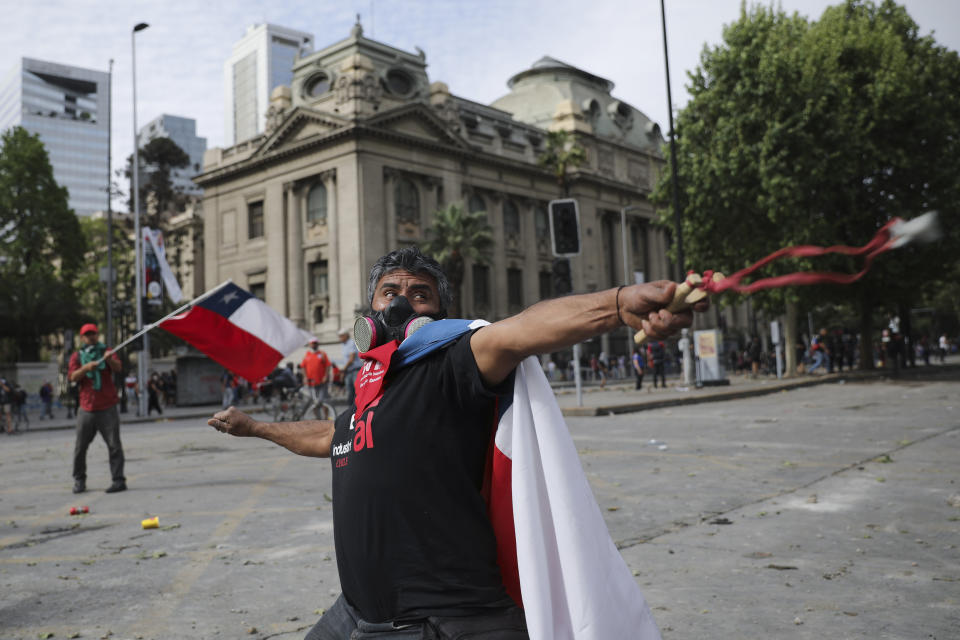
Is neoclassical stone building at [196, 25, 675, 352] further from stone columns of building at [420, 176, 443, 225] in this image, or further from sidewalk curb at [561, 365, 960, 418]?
sidewalk curb at [561, 365, 960, 418]

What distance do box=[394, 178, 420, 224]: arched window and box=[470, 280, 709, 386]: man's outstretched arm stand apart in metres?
40.7

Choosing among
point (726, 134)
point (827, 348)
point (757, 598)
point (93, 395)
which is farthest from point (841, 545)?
point (827, 348)

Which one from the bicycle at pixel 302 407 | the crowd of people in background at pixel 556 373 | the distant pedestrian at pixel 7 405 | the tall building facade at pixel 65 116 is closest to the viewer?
the bicycle at pixel 302 407

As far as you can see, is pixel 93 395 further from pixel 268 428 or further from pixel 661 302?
pixel 661 302

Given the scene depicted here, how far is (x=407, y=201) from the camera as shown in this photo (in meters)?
42.8

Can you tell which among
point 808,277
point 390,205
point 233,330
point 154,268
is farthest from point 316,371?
point 390,205

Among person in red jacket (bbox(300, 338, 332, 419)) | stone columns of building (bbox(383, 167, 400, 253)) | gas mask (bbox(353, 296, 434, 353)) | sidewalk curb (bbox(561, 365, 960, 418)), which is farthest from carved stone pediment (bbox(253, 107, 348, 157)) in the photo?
gas mask (bbox(353, 296, 434, 353))

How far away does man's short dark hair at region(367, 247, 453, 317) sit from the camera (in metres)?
2.19

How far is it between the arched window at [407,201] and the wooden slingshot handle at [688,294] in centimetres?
4109

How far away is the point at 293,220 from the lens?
42.4 metres

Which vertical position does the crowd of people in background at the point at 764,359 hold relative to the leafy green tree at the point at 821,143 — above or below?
below

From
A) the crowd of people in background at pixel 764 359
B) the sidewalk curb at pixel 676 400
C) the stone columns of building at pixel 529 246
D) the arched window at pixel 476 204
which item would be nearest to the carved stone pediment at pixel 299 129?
the arched window at pixel 476 204

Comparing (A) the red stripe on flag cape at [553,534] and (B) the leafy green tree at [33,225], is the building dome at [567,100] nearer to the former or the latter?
(B) the leafy green tree at [33,225]

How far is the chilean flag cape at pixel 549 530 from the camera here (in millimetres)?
1735
